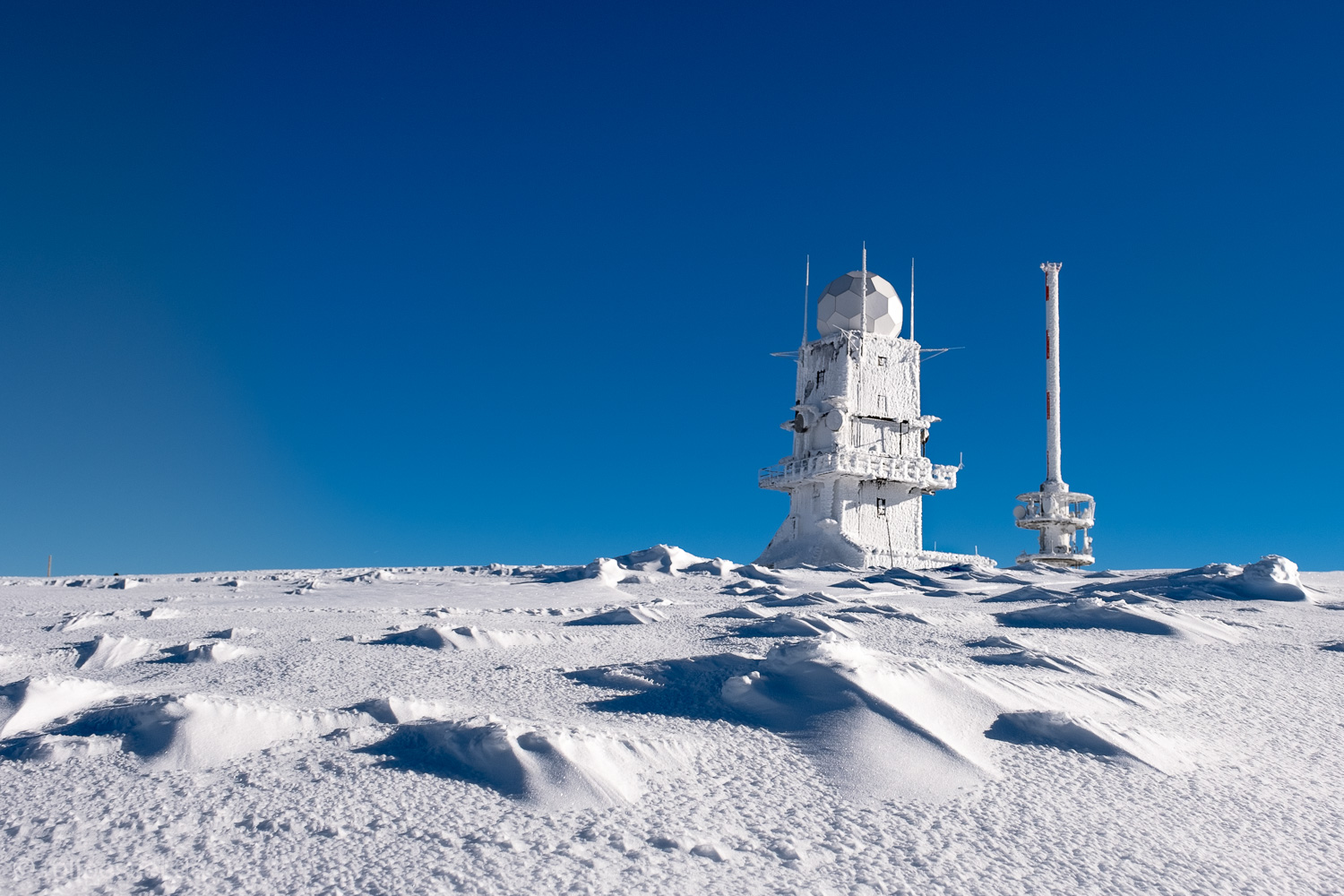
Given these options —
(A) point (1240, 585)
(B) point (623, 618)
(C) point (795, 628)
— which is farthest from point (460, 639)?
(A) point (1240, 585)

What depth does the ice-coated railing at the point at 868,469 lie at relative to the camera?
35.7m

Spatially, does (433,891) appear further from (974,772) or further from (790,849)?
(974,772)

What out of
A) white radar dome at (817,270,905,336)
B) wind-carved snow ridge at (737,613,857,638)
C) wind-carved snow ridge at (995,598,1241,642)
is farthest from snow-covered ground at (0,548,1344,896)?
white radar dome at (817,270,905,336)

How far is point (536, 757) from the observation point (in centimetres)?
446

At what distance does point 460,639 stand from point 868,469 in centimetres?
2957

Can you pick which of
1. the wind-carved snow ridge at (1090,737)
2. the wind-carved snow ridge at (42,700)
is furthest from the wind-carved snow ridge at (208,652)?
the wind-carved snow ridge at (1090,737)

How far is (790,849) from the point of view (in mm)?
3766

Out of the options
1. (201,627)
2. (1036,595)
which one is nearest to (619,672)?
(201,627)

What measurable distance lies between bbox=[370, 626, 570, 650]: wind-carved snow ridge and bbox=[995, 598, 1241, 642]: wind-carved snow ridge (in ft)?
18.0

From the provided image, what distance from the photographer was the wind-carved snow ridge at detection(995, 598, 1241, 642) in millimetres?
9156

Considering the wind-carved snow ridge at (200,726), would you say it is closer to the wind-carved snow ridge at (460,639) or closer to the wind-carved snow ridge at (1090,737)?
the wind-carved snow ridge at (460,639)

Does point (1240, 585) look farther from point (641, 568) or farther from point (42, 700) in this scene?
point (42, 700)

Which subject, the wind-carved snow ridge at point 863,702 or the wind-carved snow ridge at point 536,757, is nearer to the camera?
the wind-carved snow ridge at point 536,757

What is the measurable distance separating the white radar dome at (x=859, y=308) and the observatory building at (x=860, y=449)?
46 millimetres
